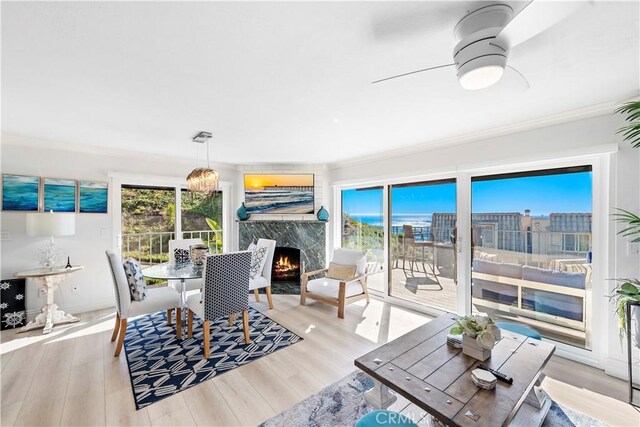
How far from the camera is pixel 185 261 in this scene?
3668 mm

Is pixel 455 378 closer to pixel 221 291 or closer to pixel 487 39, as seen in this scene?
pixel 487 39

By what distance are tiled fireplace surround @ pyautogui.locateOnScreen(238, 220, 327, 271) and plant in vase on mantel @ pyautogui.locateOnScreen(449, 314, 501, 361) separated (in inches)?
127

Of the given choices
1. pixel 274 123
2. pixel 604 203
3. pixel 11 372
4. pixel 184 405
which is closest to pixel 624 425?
pixel 604 203

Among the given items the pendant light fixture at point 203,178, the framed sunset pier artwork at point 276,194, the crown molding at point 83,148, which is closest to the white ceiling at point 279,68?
the crown molding at point 83,148

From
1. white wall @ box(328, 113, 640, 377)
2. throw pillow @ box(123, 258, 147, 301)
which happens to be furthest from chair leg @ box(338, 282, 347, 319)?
throw pillow @ box(123, 258, 147, 301)

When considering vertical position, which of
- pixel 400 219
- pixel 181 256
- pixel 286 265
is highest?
pixel 400 219

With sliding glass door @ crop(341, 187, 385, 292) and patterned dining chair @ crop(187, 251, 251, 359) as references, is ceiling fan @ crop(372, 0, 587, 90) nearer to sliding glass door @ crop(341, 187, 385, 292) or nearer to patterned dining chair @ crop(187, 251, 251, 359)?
patterned dining chair @ crop(187, 251, 251, 359)

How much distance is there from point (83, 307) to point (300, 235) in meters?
3.34

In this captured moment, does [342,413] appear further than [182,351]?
No

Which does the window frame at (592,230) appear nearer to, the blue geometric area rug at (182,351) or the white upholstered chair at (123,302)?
the blue geometric area rug at (182,351)

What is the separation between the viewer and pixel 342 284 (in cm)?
358

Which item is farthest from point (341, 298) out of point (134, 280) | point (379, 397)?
point (134, 280)

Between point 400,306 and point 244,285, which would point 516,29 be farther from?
point 400,306

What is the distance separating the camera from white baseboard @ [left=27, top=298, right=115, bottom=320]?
3355 millimetres
